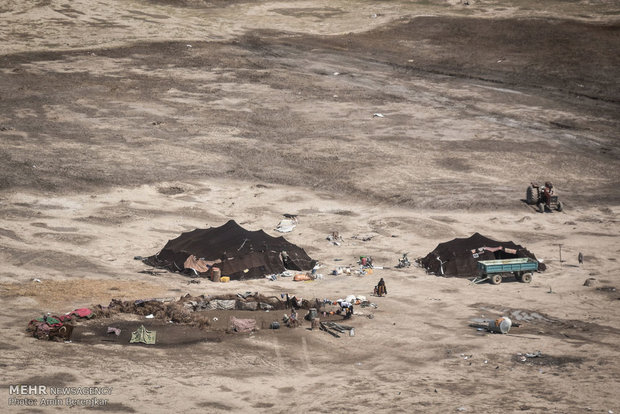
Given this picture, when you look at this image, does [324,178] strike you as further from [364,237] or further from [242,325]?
[242,325]

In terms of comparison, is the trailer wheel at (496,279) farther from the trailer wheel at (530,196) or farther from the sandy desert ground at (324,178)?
the trailer wheel at (530,196)

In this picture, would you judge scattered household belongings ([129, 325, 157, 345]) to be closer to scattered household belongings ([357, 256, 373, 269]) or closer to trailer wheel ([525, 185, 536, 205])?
scattered household belongings ([357, 256, 373, 269])

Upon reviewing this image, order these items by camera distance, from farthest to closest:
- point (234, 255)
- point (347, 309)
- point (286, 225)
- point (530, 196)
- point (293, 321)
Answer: point (530, 196) < point (286, 225) < point (234, 255) < point (347, 309) < point (293, 321)

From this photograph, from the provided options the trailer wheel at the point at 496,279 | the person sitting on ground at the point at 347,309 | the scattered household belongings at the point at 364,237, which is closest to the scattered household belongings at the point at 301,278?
the person sitting on ground at the point at 347,309

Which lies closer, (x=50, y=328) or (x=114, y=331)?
(x=50, y=328)

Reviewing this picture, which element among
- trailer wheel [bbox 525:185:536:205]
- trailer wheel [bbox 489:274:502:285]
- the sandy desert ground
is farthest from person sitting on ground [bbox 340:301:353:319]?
trailer wheel [bbox 525:185:536:205]

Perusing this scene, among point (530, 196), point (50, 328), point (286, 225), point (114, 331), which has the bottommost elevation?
point (286, 225)

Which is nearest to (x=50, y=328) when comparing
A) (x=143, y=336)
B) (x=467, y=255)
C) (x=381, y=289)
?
(x=143, y=336)
